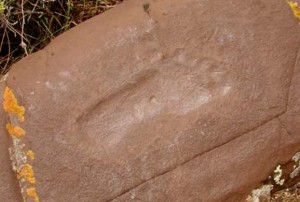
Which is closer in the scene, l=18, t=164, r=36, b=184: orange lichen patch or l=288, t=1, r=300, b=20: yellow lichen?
l=18, t=164, r=36, b=184: orange lichen patch

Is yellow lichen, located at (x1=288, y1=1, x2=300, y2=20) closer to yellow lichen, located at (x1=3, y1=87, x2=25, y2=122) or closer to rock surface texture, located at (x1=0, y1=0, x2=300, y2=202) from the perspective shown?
rock surface texture, located at (x1=0, y1=0, x2=300, y2=202)

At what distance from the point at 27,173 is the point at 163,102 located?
404 mm

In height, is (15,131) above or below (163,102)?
above

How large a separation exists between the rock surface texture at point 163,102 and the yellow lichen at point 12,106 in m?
0.02

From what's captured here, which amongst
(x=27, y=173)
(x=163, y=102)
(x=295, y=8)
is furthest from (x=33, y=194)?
(x=295, y=8)

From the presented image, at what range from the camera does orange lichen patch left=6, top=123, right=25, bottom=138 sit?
1.67 meters

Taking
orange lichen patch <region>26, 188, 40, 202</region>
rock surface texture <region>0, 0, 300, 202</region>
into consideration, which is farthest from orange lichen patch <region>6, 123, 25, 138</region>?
orange lichen patch <region>26, 188, 40, 202</region>

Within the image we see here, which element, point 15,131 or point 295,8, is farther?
point 295,8

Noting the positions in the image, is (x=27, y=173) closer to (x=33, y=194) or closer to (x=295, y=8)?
(x=33, y=194)

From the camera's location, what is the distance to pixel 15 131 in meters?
1.67

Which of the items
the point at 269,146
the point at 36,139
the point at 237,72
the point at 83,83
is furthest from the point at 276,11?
the point at 36,139

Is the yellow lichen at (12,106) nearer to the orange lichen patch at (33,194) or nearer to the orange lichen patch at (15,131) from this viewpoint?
the orange lichen patch at (15,131)

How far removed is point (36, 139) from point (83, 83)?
0.62ft

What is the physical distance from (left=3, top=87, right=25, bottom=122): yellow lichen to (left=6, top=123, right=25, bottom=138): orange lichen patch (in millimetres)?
25
